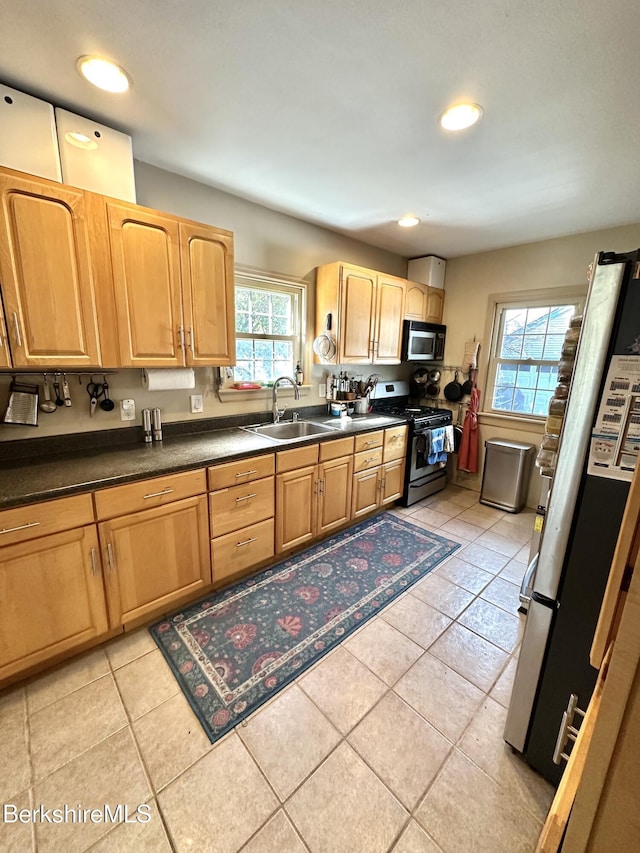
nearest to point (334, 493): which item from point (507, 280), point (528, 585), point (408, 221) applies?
point (528, 585)

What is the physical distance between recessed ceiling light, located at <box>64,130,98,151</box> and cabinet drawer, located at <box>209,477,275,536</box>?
1.85 metres

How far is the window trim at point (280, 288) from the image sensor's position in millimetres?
2625

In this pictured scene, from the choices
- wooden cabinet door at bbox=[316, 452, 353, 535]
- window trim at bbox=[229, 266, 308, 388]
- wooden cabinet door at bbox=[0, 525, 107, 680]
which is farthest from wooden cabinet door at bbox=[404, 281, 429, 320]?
wooden cabinet door at bbox=[0, 525, 107, 680]

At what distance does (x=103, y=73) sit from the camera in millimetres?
1377

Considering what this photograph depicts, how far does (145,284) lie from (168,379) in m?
0.55

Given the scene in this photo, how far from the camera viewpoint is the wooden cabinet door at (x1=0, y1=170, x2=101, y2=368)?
149 centimetres

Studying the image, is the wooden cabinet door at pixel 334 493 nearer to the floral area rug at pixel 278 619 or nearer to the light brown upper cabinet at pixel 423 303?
the floral area rug at pixel 278 619

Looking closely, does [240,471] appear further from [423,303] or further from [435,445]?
[423,303]

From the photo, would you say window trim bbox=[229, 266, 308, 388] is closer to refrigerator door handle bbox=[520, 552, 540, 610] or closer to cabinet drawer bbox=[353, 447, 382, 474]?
cabinet drawer bbox=[353, 447, 382, 474]

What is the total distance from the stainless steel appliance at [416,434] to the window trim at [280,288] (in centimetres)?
111

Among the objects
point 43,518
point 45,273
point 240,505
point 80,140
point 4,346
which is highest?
point 80,140

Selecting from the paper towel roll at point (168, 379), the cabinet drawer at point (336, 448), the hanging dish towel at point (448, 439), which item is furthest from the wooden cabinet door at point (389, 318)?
the paper towel roll at point (168, 379)

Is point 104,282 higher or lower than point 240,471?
higher

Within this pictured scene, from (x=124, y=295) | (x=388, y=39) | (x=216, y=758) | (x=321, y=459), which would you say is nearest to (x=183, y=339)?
(x=124, y=295)
